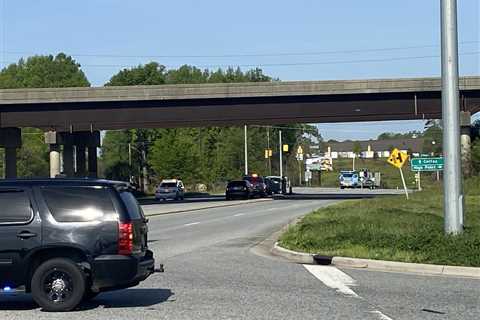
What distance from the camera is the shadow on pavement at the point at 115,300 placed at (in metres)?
11.2

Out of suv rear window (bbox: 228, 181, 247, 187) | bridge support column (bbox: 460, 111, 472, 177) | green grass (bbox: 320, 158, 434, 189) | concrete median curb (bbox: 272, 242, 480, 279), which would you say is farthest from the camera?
green grass (bbox: 320, 158, 434, 189)

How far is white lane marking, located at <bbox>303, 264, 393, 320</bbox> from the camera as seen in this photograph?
12.9 meters

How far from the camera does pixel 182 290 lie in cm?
1283

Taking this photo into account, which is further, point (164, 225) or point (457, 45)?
point (164, 225)

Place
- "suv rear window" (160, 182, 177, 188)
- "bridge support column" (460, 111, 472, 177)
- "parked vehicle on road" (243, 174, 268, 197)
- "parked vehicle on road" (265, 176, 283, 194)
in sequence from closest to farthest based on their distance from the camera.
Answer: "bridge support column" (460, 111, 472, 177) < "suv rear window" (160, 182, 177, 188) < "parked vehicle on road" (243, 174, 268, 197) < "parked vehicle on road" (265, 176, 283, 194)

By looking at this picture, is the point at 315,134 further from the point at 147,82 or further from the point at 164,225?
the point at 164,225

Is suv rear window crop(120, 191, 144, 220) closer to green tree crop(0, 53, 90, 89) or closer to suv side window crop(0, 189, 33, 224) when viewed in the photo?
suv side window crop(0, 189, 33, 224)

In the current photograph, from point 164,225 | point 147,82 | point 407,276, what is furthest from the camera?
point 147,82

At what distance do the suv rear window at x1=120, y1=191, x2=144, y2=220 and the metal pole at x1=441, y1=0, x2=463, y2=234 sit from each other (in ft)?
27.0

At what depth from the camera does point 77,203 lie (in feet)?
35.2

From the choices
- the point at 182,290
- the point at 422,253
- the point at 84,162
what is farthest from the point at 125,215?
the point at 84,162

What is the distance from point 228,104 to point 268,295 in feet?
147

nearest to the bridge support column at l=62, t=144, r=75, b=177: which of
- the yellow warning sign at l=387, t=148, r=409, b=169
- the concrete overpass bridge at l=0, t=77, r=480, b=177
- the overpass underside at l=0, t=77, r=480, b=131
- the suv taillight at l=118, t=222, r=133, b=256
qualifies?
the concrete overpass bridge at l=0, t=77, r=480, b=177

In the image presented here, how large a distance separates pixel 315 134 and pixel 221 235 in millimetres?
147889
